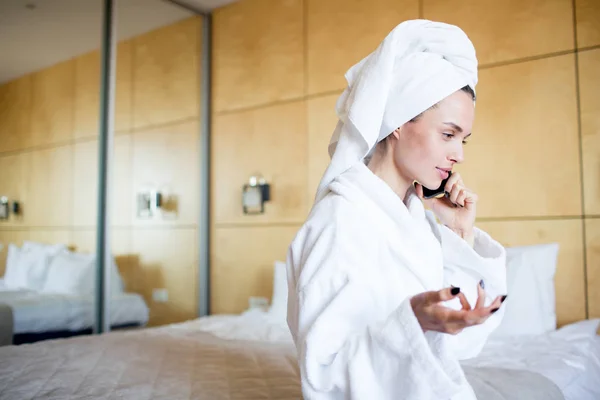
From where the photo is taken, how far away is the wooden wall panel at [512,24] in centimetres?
288

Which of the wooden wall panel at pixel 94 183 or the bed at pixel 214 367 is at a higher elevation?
the wooden wall panel at pixel 94 183

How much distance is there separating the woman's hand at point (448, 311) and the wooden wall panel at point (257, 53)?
329 cm

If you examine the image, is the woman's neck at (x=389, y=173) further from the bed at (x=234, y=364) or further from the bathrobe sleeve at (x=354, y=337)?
the bed at (x=234, y=364)

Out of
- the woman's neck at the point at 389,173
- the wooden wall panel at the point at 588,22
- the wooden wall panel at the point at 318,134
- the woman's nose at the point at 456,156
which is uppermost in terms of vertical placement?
the wooden wall panel at the point at 588,22

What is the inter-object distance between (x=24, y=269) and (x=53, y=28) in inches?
61.8

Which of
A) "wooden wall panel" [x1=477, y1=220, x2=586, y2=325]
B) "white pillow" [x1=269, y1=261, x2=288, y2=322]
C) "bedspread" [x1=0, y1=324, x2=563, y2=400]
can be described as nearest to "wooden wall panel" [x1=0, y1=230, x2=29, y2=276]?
"bedspread" [x1=0, y1=324, x2=563, y2=400]

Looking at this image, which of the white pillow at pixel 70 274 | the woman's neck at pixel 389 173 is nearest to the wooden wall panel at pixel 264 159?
the white pillow at pixel 70 274

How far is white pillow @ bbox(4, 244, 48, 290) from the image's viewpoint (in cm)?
322

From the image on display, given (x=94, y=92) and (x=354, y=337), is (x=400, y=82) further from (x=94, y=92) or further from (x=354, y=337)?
(x=94, y=92)

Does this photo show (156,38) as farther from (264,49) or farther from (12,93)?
(12,93)

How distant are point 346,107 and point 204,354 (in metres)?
1.35

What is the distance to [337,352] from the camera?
3.31 ft

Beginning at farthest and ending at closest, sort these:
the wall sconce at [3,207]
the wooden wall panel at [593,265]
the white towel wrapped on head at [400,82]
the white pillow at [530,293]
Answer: the wall sconce at [3,207] → the wooden wall panel at [593,265] → the white pillow at [530,293] → the white towel wrapped on head at [400,82]

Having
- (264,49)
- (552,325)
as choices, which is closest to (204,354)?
(552,325)
